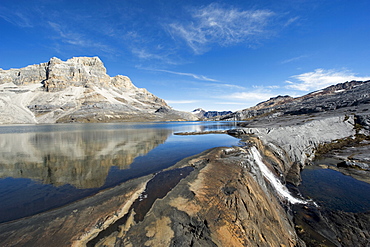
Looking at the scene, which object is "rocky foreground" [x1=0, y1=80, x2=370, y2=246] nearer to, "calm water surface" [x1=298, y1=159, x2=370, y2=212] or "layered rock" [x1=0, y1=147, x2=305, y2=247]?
"layered rock" [x1=0, y1=147, x2=305, y2=247]

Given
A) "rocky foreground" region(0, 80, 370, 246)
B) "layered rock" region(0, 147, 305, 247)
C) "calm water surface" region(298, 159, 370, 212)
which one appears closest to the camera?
"layered rock" region(0, 147, 305, 247)

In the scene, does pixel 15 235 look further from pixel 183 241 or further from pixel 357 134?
pixel 357 134

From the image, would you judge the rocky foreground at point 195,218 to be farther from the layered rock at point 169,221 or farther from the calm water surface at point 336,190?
the calm water surface at point 336,190

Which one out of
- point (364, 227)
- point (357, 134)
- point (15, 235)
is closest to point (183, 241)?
point (15, 235)

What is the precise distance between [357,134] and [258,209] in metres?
48.0

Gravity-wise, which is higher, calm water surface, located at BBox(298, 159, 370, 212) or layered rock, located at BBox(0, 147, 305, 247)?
layered rock, located at BBox(0, 147, 305, 247)

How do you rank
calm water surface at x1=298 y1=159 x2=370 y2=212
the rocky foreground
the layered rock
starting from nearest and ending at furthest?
the layered rock
the rocky foreground
calm water surface at x1=298 y1=159 x2=370 y2=212

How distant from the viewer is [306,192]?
56.8 ft

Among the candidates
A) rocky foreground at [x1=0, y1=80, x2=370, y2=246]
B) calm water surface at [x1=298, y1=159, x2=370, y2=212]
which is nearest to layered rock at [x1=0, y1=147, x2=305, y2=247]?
rocky foreground at [x1=0, y1=80, x2=370, y2=246]

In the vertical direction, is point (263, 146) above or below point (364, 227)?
above

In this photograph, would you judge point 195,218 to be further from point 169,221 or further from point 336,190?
point 336,190

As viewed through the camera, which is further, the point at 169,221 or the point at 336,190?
the point at 336,190

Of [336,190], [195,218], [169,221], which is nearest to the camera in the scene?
[169,221]

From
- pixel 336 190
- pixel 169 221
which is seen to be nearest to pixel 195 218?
pixel 169 221
